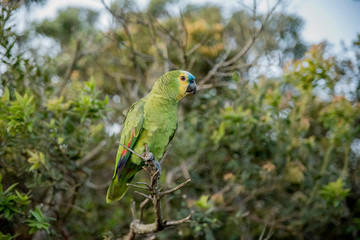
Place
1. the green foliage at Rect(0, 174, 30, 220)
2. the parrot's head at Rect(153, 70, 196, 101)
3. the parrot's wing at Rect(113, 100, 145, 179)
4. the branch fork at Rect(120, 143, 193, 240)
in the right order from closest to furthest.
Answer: the branch fork at Rect(120, 143, 193, 240) → the green foliage at Rect(0, 174, 30, 220) → the parrot's wing at Rect(113, 100, 145, 179) → the parrot's head at Rect(153, 70, 196, 101)

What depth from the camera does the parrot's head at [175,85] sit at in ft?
8.00

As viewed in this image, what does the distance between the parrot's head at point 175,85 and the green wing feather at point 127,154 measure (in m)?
0.22

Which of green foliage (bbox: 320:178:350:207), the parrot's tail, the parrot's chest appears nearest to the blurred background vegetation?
green foliage (bbox: 320:178:350:207)

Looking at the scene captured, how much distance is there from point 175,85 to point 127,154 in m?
0.74

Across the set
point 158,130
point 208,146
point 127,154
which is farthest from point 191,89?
point 208,146

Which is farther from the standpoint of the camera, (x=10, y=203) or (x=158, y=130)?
(x=158, y=130)

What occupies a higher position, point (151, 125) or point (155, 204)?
point (151, 125)

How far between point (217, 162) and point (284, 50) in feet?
7.82

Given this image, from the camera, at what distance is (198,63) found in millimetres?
5086

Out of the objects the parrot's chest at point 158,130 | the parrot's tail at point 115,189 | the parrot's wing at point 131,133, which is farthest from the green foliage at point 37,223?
the parrot's chest at point 158,130

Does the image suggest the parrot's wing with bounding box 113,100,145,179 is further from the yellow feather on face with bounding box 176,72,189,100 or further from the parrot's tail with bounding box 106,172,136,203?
the yellow feather on face with bounding box 176,72,189,100

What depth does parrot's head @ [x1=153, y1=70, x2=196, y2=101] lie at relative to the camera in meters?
2.44

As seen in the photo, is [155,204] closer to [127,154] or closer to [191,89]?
[127,154]

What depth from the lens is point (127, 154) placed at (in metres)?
2.32
